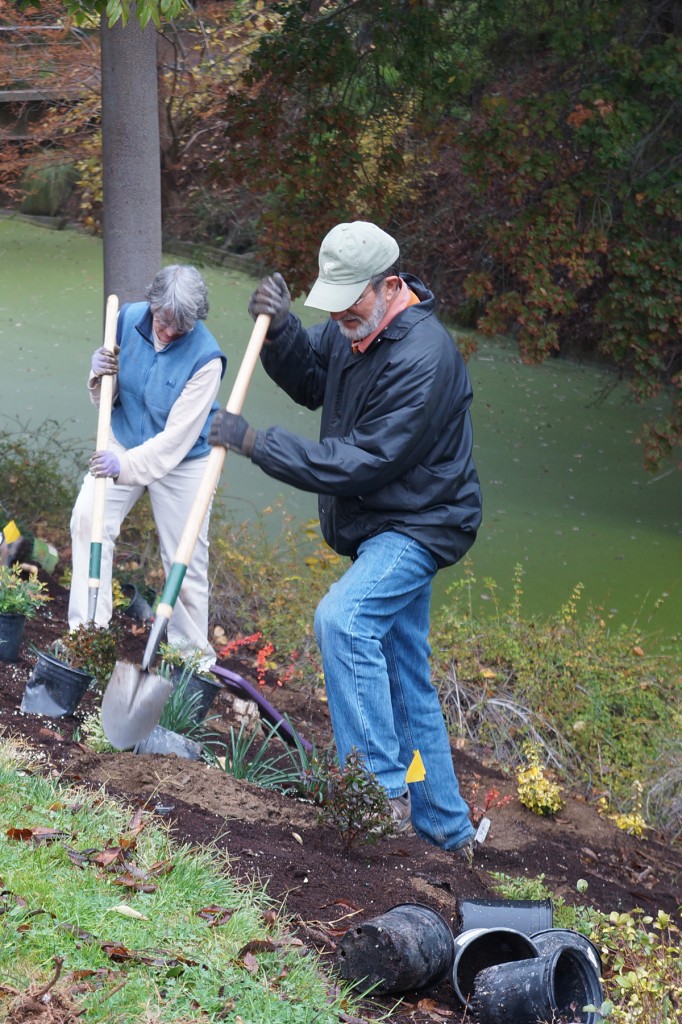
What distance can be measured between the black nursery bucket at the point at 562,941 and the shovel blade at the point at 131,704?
1436 mm

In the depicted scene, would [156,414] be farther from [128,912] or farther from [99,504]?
[128,912]

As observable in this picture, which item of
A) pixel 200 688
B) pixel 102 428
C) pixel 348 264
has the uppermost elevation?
pixel 348 264

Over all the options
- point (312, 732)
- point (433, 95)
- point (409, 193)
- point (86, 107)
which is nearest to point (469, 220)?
point (409, 193)

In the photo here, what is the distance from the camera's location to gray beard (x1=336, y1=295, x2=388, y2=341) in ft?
12.7

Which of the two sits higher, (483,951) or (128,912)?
(128,912)

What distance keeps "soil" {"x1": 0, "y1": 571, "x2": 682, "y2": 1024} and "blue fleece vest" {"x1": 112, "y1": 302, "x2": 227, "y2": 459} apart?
1.13m

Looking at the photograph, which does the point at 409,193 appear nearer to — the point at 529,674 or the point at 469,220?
the point at 469,220

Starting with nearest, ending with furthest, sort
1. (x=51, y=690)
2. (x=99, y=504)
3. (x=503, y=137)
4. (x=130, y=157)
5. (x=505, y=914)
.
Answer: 1. (x=505, y=914)
2. (x=51, y=690)
3. (x=99, y=504)
4. (x=130, y=157)
5. (x=503, y=137)

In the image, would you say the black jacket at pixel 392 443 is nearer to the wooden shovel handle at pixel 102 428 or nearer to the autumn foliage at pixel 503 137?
the wooden shovel handle at pixel 102 428

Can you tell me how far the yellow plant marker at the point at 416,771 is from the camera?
161 inches

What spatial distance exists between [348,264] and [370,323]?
21cm

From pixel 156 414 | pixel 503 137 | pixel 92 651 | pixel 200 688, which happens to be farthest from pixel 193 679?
pixel 503 137

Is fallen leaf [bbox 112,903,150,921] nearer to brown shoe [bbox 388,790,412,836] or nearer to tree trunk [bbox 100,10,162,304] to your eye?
brown shoe [bbox 388,790,412,836]

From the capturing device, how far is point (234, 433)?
3.73 metres
